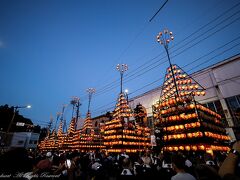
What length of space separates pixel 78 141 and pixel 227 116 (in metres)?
32.3

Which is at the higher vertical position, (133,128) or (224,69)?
(224,69)

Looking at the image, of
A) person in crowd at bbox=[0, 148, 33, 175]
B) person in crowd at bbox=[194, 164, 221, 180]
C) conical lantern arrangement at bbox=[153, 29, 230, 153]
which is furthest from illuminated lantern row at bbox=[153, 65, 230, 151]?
person in crowd at bbox=[0, 148, 33, 175]

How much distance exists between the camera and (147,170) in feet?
18.6

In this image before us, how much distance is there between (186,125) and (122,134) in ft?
38.0

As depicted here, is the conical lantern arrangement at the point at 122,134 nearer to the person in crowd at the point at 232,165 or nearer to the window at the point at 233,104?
the window at the point at 233,104

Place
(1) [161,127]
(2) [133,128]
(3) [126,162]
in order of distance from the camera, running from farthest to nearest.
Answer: (2) [133,128] → (1) [161,127] → (3) [126,162]

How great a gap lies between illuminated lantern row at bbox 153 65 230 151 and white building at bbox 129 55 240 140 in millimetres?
1390

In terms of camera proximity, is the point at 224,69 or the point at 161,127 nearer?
the point at 161,127

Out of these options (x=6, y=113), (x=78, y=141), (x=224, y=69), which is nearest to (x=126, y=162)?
(x=224, y=69)

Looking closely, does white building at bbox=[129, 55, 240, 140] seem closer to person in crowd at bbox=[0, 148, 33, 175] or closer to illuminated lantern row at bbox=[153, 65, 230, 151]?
A: illuminated lantern row at bbox=[153, 65, 230, 151]

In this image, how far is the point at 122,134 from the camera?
80.9ft

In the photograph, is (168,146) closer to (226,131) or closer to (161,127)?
(161,127)

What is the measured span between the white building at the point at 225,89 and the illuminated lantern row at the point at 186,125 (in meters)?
1.39

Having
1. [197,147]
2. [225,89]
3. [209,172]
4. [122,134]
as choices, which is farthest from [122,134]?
[209,172]
